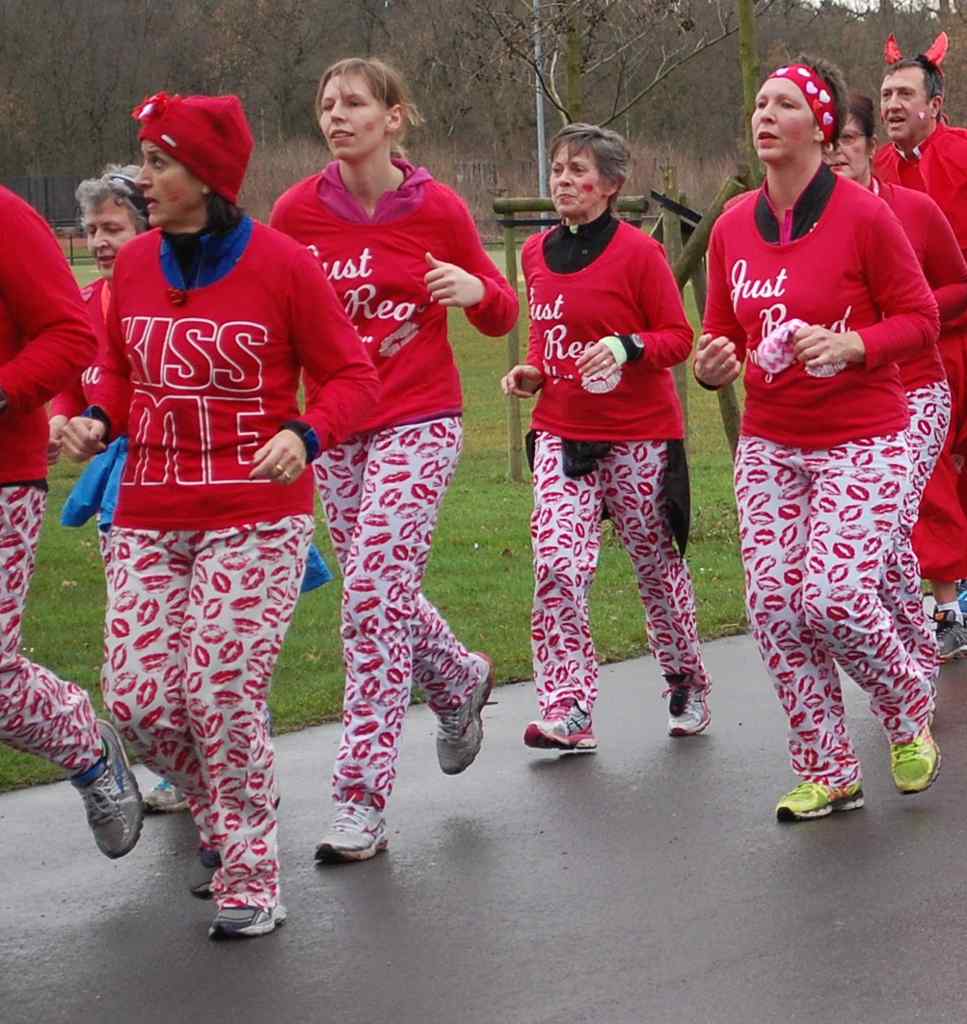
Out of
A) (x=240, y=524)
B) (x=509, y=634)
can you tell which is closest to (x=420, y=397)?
(x=240, y=524)

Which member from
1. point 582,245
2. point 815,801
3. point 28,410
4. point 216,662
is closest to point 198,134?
point 28,410

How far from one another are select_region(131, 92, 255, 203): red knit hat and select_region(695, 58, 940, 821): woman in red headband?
161 centimetres

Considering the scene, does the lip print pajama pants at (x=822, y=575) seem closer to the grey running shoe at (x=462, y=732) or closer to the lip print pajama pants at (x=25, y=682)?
the grey running shoe at (x=462, y=732)

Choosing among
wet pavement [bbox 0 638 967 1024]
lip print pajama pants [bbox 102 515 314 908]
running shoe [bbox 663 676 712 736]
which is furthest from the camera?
running shoe [bbox 663 676 712 736]

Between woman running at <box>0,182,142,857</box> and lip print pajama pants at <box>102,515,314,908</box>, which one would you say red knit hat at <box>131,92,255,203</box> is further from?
lip print pajama pants at <box>102,515,314,908</box>

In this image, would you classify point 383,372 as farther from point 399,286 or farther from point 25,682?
point 25,682

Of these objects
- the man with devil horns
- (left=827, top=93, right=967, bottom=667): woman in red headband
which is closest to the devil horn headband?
the man with devil horns

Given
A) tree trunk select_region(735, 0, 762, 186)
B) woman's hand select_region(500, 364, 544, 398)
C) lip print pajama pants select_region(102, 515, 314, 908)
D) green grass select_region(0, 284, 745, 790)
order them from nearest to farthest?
lip print pajama pants select_region(102, 515, 314, 908), woman's hand select_region(500, 364, 544, 398), green grass select_region(0, 284, 745, 790), tree trunk select_region(735, 0, 762, 186)

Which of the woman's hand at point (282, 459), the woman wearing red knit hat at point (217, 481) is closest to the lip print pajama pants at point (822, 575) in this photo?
the woman wearing red knit hat at point (217, 481)

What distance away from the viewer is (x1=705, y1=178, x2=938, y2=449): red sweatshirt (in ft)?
19.2

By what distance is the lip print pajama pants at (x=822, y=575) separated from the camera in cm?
583

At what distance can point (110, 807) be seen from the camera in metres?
5.45

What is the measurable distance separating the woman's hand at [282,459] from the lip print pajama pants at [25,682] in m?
0.71

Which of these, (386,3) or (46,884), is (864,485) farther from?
(386,3)
